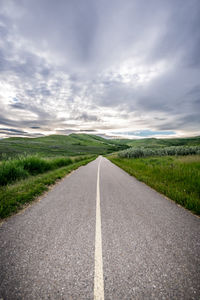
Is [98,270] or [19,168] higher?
[19,168]

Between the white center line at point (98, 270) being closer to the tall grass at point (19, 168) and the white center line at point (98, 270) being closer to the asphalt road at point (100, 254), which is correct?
the asphalt road at point (100, 254)

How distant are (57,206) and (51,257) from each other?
2111mm

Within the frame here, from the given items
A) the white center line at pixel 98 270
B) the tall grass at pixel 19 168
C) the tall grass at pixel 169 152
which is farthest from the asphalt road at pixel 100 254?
the tall grass at pixel 169 152

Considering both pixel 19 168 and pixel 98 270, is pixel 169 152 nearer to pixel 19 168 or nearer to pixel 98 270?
pixel 19 168

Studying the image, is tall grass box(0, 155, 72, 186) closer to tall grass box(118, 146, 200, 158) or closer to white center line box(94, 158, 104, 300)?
white center line box(94, 158, 104, 300)

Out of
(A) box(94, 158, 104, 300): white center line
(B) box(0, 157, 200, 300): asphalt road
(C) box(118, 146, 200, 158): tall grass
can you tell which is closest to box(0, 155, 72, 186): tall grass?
(B) box(0, 157, 200, 300): asphalt road

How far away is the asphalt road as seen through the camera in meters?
1.55

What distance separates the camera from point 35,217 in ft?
10.8

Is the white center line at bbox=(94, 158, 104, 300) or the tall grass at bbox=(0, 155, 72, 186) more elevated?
the tall grass at bbox=(0, 155, 72, 186)

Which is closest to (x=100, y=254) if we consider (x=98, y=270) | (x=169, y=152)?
(x=98, y=270)

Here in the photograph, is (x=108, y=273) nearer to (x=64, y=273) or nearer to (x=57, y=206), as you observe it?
(x=64, y=273)

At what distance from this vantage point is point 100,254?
210cm

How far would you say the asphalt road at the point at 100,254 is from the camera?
1.55m

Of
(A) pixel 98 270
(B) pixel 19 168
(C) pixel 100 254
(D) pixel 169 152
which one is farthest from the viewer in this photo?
(D) pixel 169 152
